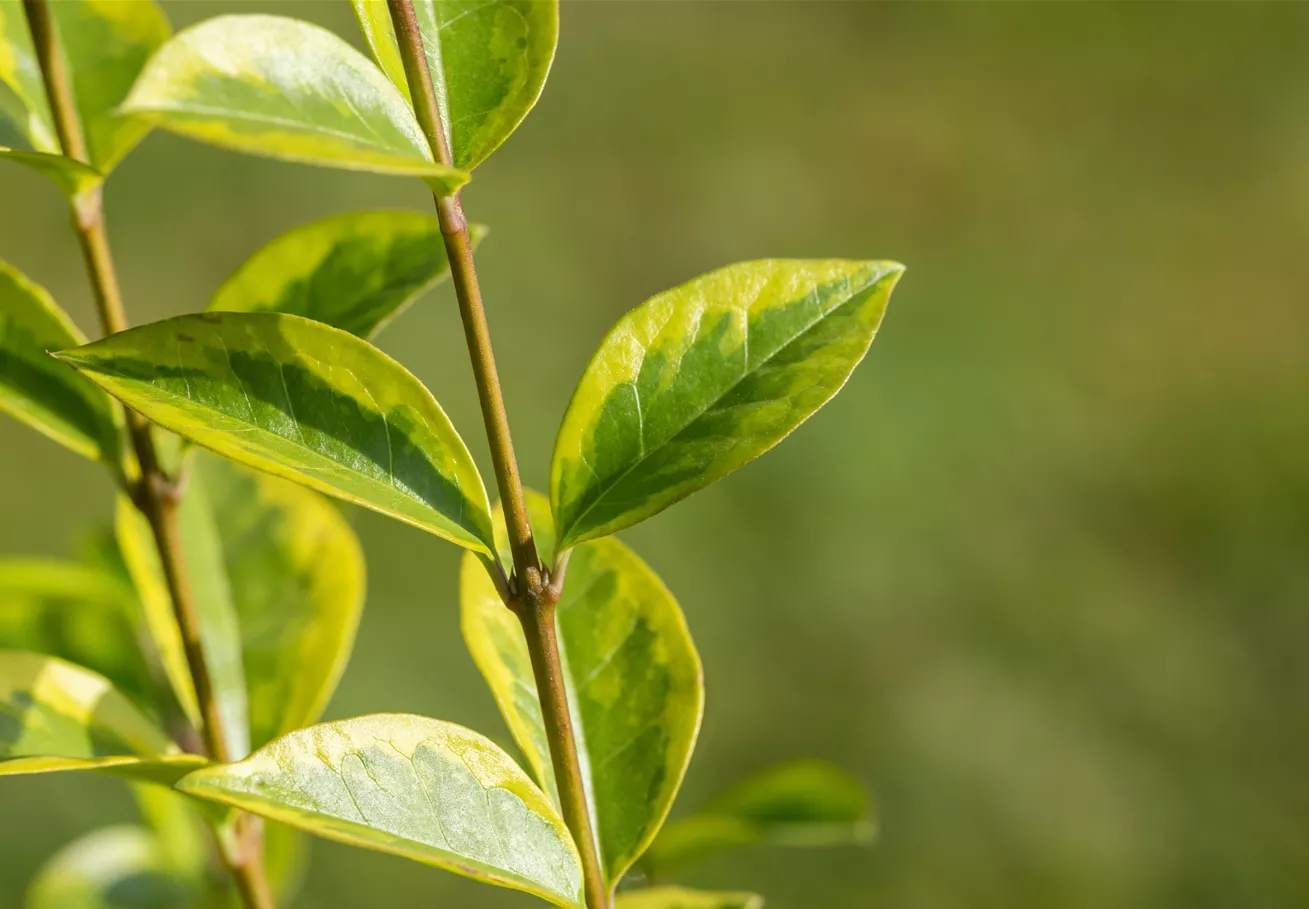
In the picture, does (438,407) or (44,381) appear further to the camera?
(44,381)

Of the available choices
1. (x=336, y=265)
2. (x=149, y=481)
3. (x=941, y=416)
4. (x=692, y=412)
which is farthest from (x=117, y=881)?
(x=941, y=416)

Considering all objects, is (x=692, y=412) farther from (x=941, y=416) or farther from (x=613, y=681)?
(x=941, y=416)

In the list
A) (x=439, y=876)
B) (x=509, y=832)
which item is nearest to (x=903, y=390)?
(x=439, y=876)

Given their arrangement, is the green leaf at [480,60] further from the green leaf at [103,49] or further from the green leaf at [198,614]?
the green leaf at [198,614]

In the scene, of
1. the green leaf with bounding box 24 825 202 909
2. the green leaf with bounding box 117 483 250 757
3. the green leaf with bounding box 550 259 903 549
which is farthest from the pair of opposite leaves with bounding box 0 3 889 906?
the green leaf with bounding box 24 825 202 909

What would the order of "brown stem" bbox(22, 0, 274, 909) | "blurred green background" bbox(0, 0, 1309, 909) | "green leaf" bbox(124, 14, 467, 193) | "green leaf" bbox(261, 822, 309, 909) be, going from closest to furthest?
"green leaf" bbox(124, 14, 467, 193)
"brown stem" bbox(22, 0, 274, 909)
"green leaf" bbox(261, 822, 309, 909)
"blurred green background" bbox(0, 0, 1309, 909)

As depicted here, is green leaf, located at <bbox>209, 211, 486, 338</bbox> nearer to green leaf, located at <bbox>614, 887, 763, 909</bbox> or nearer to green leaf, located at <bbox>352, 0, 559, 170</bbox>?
green leaf, located at <bbox>352, 0, 559, 170</bbox>
